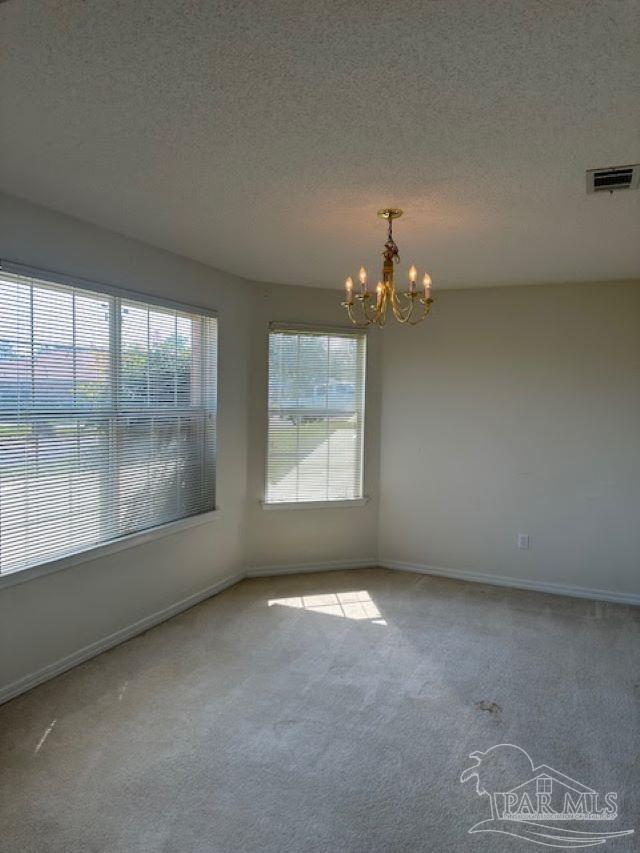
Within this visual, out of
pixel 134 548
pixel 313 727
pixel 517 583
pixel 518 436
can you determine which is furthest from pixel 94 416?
pixel 517 583

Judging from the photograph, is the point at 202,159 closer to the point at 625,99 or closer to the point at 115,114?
the point at 115,114

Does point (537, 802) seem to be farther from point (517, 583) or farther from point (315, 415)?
point (315, 415)

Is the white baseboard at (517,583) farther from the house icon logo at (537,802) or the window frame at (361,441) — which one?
the house icon logo at (537,802)

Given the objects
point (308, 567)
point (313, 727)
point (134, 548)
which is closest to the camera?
point (313, 727)

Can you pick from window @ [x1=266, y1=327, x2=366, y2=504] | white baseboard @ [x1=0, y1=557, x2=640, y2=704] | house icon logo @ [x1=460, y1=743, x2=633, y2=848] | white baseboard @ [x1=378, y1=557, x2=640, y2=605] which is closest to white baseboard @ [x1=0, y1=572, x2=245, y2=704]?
white baseboard @ [x1=0, y1=557, x2=640, y2=704]

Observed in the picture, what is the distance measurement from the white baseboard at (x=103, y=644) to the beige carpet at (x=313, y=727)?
7 cm

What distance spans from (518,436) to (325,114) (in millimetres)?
3416

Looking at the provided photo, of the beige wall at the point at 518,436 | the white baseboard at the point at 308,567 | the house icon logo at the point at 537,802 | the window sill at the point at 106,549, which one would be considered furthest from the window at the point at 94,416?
the house icon logo at the point at 537,802

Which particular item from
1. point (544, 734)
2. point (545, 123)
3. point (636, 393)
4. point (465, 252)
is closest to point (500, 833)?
point (544, 734)

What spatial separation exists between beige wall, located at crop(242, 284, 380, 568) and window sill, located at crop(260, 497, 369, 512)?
4 cm

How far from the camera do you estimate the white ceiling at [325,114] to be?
1428mm

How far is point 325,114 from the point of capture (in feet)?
6.11

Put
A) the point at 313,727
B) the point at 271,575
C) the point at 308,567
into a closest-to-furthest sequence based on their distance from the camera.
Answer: the point at 313,727
the point at 271,575
the point at 308,567

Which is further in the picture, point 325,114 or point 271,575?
point 271,575
